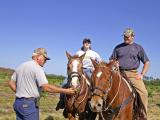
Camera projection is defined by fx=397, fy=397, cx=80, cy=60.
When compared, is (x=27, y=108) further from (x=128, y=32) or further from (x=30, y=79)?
(x=128, y=32)

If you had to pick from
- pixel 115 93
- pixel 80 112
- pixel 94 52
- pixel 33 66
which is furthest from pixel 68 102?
pixel 33 66

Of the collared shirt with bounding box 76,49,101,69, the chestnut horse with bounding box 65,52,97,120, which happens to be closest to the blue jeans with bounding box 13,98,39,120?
the chestnut horse with bounding box 65,52,97,120

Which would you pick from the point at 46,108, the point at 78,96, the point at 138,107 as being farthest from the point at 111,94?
the point at 46,108

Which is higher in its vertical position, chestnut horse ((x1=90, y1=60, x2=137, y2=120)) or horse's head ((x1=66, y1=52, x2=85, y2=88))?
horse's head ((x1=66, y1=52, x2=85, y2=88))

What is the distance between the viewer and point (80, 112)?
429 inches

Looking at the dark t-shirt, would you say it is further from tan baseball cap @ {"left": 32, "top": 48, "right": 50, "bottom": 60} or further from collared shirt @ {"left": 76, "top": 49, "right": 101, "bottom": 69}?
tan baseball cap @ {"left": 32, "top": 48, "right": 50, "bottom": 60}

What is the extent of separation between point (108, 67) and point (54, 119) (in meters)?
6.33

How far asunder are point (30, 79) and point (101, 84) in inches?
55.7

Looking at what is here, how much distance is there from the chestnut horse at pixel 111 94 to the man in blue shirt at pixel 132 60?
0.53 metres

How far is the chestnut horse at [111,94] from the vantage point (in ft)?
25.6

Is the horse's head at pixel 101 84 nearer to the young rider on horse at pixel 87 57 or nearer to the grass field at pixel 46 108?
the young rider on horse at pixel 87 57

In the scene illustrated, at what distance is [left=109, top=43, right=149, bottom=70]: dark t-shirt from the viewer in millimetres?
9680

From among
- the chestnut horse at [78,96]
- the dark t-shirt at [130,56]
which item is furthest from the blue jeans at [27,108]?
the dark t-shirt at [130,56]

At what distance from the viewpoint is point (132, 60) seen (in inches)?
384
